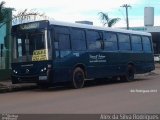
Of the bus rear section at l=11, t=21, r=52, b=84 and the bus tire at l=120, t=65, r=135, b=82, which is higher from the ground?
the bus rear section at l=11, t=21, r=52, b=84

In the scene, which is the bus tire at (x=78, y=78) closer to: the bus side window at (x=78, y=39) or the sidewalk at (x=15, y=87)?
the bus side window at (x=78, y=39)

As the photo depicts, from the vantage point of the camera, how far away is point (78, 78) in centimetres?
2181

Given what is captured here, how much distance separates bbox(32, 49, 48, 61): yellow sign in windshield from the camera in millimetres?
20281

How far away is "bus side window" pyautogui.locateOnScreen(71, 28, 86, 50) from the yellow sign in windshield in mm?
1862

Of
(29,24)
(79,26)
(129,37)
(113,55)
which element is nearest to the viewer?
(29,24)

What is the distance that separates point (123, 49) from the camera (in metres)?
26.4

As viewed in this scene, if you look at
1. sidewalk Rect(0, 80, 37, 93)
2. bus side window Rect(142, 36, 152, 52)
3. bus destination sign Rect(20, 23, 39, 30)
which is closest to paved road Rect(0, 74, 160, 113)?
sidewalk Rect(0, 80, 37, 93)

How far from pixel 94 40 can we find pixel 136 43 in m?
5.13

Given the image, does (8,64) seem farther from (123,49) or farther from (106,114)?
(106,114)

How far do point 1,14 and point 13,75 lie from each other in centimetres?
362

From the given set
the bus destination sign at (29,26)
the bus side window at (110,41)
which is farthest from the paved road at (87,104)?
the bus side window at (110,41)

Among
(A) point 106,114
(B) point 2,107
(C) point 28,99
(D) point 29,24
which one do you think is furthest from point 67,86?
(A) point 106,114

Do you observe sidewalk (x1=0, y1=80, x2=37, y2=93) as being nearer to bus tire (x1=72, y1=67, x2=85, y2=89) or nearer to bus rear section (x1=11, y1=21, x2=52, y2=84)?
bus rear section (x1=11, y1=21, x2=52, y2=84)

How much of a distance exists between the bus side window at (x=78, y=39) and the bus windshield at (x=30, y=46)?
1783 millimetres
